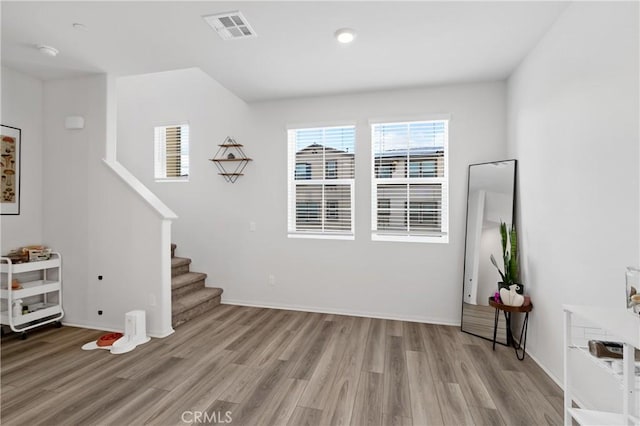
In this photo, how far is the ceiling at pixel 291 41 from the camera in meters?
2.21

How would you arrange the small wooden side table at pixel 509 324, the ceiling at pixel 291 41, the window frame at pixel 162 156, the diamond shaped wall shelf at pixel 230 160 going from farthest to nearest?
the window frame at pixel 162 156 → the diamond shaped wall shelf at pixel 230 160 → the small wooden side table at pixel 509 324 → the ceiling at pixel 291 41

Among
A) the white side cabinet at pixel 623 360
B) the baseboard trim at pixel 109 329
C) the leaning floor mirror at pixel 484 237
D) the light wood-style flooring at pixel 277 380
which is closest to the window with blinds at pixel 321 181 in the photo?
the light wood-style flooring at pixel 277 380

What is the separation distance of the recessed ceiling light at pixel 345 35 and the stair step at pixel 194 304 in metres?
3.23

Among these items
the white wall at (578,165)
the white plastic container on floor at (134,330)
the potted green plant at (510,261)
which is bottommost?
the white plastic container on floor at (134,330)

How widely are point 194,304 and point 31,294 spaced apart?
1.56 metres

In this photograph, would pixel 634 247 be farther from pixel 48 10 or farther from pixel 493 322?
pixel 48 10

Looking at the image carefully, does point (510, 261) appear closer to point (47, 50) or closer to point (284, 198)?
point (284, 198)

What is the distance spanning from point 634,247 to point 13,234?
5.21 meters

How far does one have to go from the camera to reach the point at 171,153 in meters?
4.62

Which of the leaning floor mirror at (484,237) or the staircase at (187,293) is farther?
the staircase at (187,293)

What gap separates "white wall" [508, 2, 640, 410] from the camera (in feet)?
5.47

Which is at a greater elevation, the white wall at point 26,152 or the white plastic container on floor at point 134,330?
the white wall at point 26,152

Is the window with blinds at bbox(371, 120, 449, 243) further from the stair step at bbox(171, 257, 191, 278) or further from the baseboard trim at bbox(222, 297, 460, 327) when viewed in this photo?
the stair step at bbox(171, 257, 191, 278)
